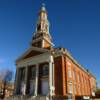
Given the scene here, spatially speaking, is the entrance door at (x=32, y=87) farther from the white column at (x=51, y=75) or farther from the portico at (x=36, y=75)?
the white column at (x=51, y=75)

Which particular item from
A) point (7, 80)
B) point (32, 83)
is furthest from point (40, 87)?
point (7, 80)

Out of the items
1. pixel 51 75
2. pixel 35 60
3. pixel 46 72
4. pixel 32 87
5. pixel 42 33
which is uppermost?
pixel 42 33

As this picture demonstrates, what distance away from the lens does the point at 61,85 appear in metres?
28.5

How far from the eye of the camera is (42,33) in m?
40.3

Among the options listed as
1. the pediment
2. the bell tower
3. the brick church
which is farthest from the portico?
the bell tower

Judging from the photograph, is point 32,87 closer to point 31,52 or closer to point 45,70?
point 45,70

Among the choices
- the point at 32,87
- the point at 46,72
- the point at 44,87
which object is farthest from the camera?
the point at 32,87

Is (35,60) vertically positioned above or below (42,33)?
below

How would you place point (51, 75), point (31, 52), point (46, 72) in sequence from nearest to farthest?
point (51, 75), point (46, 72), point (31, 52)

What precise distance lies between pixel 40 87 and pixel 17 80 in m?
7.34

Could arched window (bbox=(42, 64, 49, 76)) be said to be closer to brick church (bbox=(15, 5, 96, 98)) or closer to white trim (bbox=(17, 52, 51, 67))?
brick church (bbox=(15, 5, 96, 98))

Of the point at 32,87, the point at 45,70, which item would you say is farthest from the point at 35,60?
the point at 32,87

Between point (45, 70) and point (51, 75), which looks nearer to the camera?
point (51, 75)

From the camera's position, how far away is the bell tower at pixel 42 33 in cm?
3944
